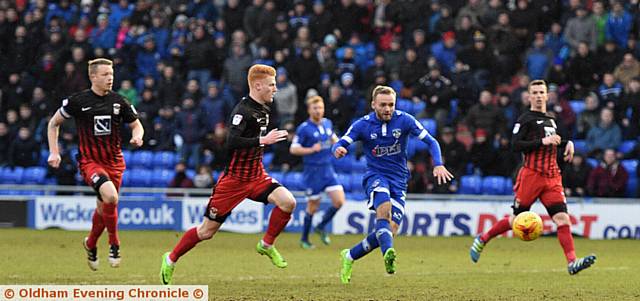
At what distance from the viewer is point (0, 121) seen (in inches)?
1067

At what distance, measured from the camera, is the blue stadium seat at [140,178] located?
994 inches

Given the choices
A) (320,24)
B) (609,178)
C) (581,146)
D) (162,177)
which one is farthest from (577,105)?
(162,177)

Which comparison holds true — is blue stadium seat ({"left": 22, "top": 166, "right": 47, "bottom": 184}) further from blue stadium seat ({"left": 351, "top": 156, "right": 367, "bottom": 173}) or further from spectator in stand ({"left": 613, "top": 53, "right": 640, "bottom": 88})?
spectator in stand ({"left": 613, "top": 53, "right": 640, "bottom": 88})

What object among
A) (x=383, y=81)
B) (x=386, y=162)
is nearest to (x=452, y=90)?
(x=383, y=81)

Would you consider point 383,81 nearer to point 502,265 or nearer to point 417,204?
point 417,204

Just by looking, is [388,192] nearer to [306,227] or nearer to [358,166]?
[306,227]

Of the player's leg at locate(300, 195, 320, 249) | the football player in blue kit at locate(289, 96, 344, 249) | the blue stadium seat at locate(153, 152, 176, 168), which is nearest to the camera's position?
the football player in blue kit at locate(289, 96, 344, 249)

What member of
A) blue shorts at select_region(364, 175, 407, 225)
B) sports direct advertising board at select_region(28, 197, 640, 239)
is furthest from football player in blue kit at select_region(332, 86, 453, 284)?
sports direct advertising board at select_region(28, 197, 640, 239)

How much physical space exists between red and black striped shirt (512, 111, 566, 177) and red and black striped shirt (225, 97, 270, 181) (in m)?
3.66

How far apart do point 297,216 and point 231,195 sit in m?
10.9

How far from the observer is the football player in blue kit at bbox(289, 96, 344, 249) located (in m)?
18.3

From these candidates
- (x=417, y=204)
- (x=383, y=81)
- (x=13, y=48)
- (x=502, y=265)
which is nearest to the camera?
(x=502, y=265)

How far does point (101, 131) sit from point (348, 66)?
39.8 ft

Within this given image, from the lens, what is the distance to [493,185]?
74.2ft
